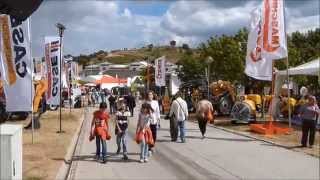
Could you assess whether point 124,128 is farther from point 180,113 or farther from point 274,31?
point 274,31

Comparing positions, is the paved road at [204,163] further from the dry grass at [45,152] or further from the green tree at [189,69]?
the green tree at [189,69]

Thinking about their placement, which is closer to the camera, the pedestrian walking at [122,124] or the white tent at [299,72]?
the pedestrian walking at [122,124]

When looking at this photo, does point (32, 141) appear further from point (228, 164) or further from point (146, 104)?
point (228, 164)

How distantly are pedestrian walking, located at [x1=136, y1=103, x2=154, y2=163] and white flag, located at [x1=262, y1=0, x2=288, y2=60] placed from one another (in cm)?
819

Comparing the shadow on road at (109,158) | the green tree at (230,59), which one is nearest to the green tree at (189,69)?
the green tree at (230,59)

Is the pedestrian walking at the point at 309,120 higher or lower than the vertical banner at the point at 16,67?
lower

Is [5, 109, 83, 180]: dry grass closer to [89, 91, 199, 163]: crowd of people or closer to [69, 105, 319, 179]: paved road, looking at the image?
[69, 105, 319, 179]: paved road

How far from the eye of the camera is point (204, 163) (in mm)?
16203

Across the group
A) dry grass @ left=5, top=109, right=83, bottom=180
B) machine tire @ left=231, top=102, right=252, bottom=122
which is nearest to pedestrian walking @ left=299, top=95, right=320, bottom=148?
dry grass @ left=5, top=109, right=83, bottom=180

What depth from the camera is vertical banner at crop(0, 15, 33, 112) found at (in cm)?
1662

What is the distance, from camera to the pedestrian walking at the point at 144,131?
16.5 m

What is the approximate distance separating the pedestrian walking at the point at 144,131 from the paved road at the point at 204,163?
0.29 m

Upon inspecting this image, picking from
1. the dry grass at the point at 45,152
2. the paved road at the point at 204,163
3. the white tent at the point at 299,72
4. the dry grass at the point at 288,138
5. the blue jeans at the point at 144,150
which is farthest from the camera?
the white tent at the point at 299,72

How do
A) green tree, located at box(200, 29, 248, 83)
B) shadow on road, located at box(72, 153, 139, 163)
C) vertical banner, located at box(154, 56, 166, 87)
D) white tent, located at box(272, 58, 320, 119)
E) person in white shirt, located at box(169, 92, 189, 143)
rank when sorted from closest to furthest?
shadow on road, located at box(72, 153, 139, 163) < person in white shirt, located at box(169, 92, 189, 143) < white tent, located at box(272, 58, 320, 119) < green tree, located at box(200, 29, 248, 83) < vertical banner, located at box(154, 56, 166, 87)
